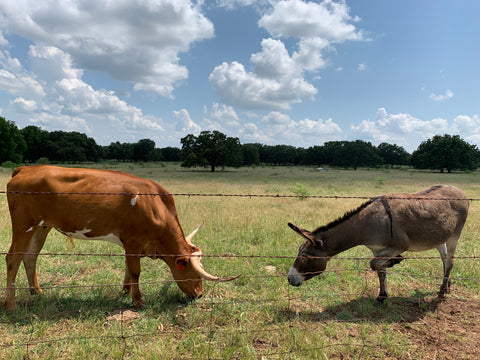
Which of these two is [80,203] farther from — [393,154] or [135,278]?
[393,154]

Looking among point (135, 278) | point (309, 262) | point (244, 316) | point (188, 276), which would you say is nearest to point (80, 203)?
point (135, 278)

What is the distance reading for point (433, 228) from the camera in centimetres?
505

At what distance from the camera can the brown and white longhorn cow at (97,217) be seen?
14.9 feet

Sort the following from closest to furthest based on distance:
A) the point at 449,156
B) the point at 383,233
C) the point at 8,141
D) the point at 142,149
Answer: the point at 383,233, the point at 8,141, the point at 449,156, the point at 142,149

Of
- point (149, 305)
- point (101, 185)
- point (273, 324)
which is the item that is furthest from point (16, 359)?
point (273, 324)

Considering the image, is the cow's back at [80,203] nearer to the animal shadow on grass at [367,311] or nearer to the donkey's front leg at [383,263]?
the animal shadow on grass at [367,311]

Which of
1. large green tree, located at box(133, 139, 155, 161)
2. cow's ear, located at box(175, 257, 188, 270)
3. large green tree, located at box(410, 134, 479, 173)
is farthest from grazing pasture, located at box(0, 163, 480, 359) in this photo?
large green tree, located at box(133, 139, 155, 161)

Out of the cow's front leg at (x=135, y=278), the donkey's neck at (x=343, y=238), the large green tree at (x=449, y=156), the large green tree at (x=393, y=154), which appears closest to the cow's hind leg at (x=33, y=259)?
the cow's front leg at (x=135, y=278)

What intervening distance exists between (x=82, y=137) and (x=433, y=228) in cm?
9013

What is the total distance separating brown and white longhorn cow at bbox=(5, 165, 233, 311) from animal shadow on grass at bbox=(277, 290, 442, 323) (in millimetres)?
1571

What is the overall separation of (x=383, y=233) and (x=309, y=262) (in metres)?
1.39

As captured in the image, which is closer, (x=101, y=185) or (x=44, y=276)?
(x=101, y=185)

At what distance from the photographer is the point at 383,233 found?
4.82 m

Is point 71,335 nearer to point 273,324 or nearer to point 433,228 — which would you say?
point 273,324
